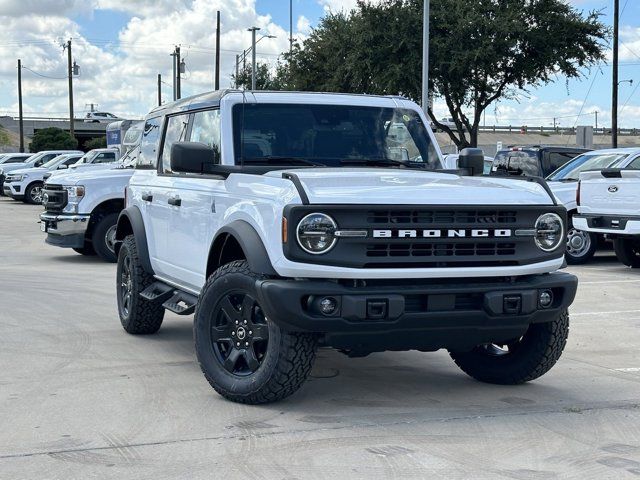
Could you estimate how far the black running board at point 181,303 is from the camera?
7.50 meters

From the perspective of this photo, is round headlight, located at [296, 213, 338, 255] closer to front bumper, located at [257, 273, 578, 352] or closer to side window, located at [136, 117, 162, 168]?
front bumper, located at [257, 273, 578, 352]

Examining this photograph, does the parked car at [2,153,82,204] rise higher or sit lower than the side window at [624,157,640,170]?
lower

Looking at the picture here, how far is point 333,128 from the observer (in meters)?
7.56

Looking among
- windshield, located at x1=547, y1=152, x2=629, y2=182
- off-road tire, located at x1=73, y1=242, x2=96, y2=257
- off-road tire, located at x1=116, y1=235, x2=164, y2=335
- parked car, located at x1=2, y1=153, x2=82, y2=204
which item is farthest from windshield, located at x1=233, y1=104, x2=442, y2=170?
parked car, located at x1=2, y1=153, x2=82, y2=204

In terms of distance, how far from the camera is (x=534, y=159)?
18.4 metres

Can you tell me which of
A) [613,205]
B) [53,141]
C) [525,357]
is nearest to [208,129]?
[525,357]

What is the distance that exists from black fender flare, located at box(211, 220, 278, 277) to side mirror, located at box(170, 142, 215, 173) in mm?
672

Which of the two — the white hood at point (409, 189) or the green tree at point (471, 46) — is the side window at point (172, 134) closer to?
the white hood at point (409, 189)

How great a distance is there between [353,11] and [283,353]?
3413cm

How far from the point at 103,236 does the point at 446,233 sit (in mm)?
10646

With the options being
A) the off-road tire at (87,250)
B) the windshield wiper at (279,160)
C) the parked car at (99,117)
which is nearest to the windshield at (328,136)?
the windshield wiper at (279,160)

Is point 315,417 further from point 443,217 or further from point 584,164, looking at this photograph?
point 584,164

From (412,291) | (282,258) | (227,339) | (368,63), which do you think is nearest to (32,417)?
(227,339)

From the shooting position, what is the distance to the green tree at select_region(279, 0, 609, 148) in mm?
35062
